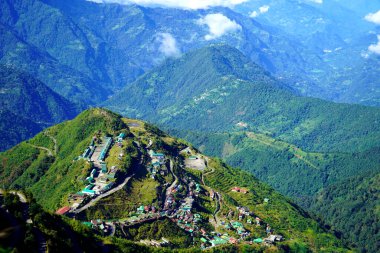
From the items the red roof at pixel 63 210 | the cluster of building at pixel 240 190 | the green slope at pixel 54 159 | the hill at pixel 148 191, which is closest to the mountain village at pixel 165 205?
the red roof at pixel 63 210

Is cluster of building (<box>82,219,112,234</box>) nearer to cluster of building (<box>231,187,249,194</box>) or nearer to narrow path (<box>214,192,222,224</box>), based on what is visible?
narrow path (<box>214,192,222,224</box>)

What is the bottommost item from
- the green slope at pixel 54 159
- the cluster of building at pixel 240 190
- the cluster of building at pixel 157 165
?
the cluster of building at pixel 240 190

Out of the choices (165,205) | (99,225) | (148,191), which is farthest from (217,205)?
(99,225)

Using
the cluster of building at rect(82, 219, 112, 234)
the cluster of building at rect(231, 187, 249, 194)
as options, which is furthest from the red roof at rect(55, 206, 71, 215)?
the cluster of building at rect(231, 187, 249, 194)

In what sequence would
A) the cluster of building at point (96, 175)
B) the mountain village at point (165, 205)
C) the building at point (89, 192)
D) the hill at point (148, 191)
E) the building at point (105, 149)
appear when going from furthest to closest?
the building at point (105, 149), the building at point (89, 192), the cluster of building at point (96, 175), the hill at point (148, 191), the mountain village at point (165, 205)

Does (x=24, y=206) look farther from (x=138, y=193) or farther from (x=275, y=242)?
(x=275, y=242)

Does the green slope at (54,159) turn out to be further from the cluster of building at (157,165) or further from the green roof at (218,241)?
the green roof at (218,241)

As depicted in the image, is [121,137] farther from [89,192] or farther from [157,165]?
[89,192]

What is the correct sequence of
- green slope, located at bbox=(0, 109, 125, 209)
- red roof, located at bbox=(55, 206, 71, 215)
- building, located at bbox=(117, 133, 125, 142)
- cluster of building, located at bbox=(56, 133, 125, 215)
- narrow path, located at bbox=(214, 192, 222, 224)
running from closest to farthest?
red roof, located at bbox=(55, 206, 71, 215)
cluster of building, located at bbox=(56, 133, 125, 215)
narrow path, located at bbox=(214, 192, 222, 224)
green slope, located at bbox=(0, 109, 125, 209)
building, located at bbox=(117, 133, 125, 142)
